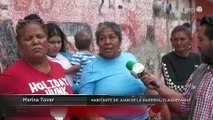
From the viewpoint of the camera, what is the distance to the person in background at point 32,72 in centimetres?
318

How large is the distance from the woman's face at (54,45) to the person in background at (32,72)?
5.18 ft

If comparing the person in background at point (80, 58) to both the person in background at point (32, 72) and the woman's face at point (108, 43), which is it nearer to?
the woman's face at point (108, 43)

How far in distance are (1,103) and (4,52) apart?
8.10 feet

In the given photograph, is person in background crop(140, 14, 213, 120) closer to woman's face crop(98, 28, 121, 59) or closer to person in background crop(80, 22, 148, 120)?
person in background crop(80, 22, 148, 120)

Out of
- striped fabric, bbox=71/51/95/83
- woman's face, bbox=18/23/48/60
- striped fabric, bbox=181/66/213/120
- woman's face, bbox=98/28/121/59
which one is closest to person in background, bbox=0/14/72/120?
woman's face, bbox=18/23/48/60

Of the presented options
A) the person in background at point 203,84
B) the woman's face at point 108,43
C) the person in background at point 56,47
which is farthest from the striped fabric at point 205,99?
the person in background at point 56,47

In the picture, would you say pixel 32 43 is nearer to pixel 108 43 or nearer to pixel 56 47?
pixel 108 43

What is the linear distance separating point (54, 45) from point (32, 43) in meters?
1.81

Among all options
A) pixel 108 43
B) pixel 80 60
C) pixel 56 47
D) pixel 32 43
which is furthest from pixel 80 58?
pixel 32 43

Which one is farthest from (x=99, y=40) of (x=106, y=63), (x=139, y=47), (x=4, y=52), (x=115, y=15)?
(x=139, y=47)

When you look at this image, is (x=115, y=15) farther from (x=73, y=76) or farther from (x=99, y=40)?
(x=99, y=40)

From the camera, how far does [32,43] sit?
11.0ft

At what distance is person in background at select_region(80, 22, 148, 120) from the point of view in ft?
12.8

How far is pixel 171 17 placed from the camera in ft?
37.0
